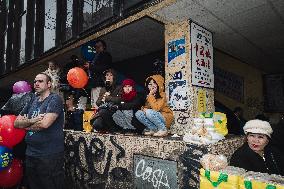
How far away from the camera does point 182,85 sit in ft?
15.5

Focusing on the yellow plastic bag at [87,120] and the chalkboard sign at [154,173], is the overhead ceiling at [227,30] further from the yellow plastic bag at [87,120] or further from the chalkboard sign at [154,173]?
the chalkboard sign at [154,173]

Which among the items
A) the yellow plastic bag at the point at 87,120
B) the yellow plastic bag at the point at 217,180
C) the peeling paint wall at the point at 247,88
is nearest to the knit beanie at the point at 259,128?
the yellow plastic bag at the point at 217,180

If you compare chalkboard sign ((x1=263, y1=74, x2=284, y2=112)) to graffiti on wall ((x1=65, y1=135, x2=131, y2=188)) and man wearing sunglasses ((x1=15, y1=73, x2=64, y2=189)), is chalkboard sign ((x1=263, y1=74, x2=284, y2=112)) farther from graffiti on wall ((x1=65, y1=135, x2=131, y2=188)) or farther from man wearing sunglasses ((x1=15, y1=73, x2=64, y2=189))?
man wearing sunglasses ((x1=15, y1=73, x2=64, y2=189))

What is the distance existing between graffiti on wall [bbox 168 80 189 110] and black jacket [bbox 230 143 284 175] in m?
1.57

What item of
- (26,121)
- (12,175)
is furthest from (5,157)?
(26,121)

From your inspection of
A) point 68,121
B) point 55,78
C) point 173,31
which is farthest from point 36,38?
point 173,31

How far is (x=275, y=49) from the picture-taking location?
7.25 m

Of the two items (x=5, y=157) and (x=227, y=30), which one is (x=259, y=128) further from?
(x=5, y=157)

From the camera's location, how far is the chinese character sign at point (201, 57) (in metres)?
4.73

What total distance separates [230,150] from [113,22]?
11.4 feet

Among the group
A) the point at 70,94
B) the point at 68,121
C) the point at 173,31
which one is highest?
the point at 173,31

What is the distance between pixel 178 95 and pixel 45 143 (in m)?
2.46

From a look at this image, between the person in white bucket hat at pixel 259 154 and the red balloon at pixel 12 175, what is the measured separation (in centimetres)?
435

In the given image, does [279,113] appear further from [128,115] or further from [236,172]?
[236,172]
